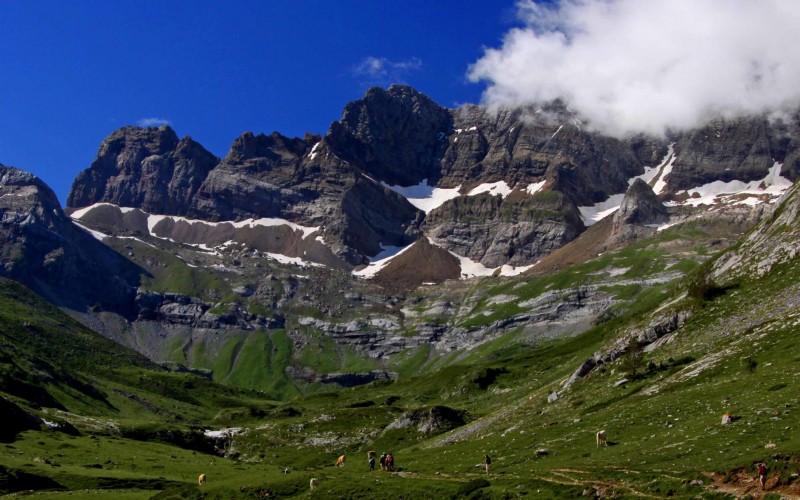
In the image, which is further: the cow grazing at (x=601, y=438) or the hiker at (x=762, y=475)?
the cow grazing at (x=601, y=438)

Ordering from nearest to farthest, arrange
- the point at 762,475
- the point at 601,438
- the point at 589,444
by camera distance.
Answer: the point at 762,475
the point at 601,438
the point at 589,444

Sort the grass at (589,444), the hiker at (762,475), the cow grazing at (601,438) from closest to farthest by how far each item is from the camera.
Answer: the hiker at (762,475) → the grass at (589,444) → the cow grazing at (601,438)

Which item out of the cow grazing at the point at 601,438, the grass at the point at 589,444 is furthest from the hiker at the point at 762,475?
the cow grazing at the point at 601,438

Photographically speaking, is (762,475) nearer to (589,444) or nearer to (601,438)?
(601,438)

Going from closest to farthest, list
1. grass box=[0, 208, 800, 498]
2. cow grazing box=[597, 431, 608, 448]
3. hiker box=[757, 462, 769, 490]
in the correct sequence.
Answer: hiker box=[757, 462, 769, 490] < grass box=[0, 208, 800, 498] < cow grazing box=[597, 431, 608, 448]

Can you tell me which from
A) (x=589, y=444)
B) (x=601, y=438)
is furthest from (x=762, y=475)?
(x=589, y=444)

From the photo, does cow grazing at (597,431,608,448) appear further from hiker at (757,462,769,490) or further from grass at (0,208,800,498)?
hiker at (757,462,769,490)

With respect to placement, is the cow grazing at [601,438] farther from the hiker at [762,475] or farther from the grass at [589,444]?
the hiker at [762,475]

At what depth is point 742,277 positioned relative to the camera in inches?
4446

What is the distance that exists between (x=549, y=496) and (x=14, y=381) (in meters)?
153

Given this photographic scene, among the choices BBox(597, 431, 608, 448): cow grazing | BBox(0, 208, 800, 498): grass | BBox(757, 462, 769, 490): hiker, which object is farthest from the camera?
BBox(597, 431, 608, 448): cow grazing

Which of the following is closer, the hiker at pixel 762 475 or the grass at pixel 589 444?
the hiker at pixel 762 475

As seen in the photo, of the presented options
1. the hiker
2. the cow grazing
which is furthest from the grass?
the cow grazing

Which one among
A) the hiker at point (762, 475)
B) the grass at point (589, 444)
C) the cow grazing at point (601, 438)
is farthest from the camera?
the cow grazing at point (601, 438)
